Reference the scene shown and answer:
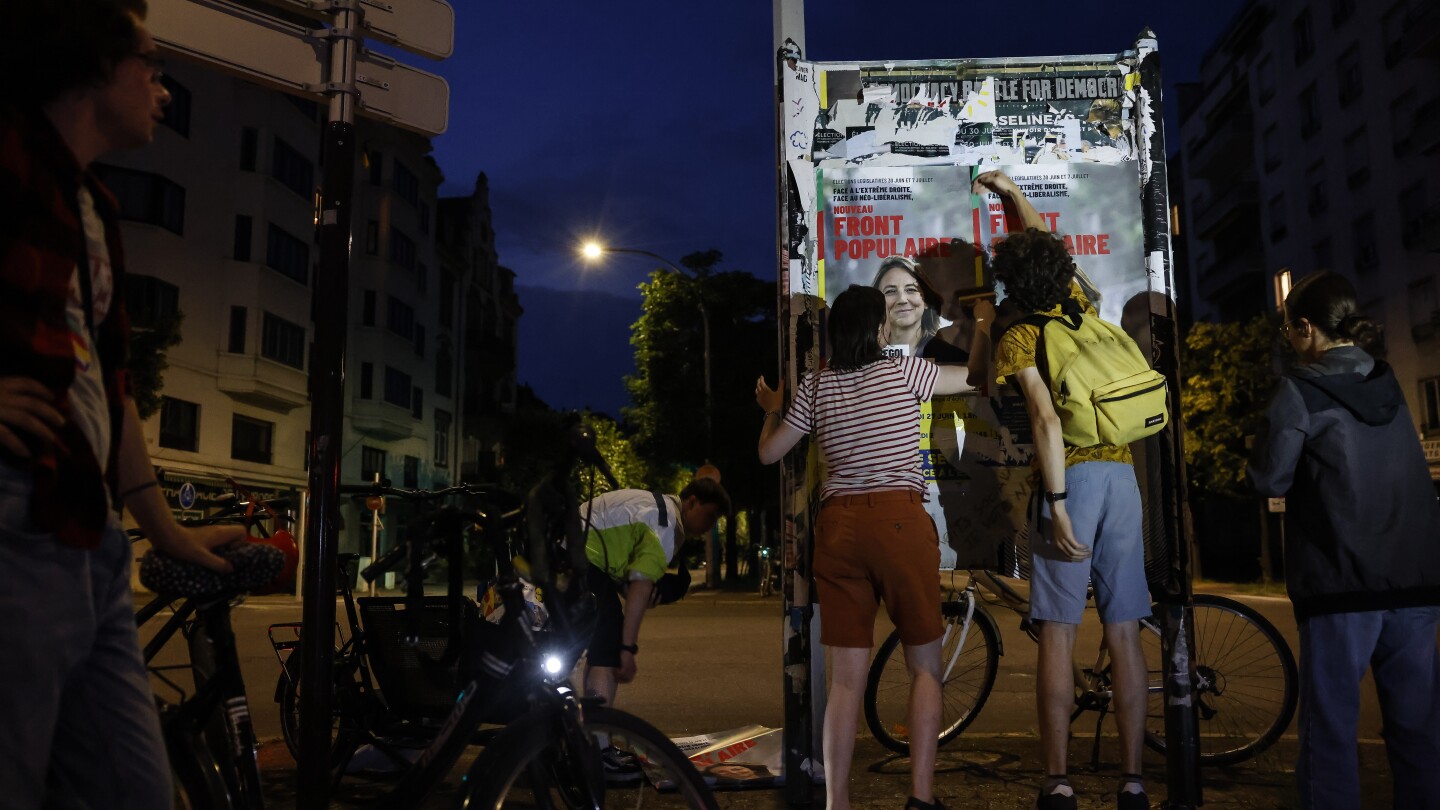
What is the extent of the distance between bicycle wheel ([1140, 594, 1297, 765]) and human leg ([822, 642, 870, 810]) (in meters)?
2.33

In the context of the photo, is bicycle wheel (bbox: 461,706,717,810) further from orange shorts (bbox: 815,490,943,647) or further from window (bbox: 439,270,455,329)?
window (bbox: 439,270,455,329)

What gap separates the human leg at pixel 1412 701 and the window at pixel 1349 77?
37.9m

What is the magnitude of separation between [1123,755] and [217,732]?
10.5 feet

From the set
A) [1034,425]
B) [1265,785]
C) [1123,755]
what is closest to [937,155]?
[1034,425]

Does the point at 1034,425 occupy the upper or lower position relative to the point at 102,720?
upper

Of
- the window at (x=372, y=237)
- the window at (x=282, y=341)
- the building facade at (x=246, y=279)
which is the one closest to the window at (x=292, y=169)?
the building facade at (x=246, y=279)

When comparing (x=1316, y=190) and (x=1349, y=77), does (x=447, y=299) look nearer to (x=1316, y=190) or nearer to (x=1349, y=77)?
(x=1316, y=190)

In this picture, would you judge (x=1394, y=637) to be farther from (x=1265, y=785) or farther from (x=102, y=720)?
(x=102, y=720)

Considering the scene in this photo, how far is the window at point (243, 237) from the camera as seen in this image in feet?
102

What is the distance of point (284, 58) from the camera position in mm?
3947

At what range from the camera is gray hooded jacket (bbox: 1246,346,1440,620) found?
11.6 feet

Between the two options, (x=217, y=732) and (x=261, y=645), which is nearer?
(x=217, y=732)

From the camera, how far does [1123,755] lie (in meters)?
4.28

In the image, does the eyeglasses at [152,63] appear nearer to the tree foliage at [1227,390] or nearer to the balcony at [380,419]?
the tree foliage at [1227,390]
